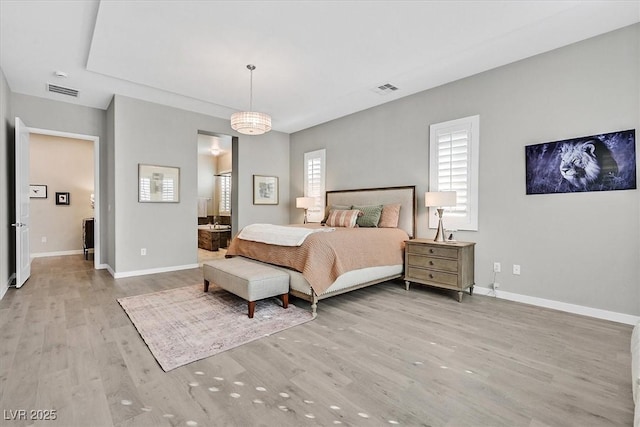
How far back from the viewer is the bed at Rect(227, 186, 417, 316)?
3.11m

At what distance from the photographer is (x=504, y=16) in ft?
8.92

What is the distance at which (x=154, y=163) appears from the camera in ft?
16.3

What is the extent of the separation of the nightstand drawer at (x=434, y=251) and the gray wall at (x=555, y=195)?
513 millimetres

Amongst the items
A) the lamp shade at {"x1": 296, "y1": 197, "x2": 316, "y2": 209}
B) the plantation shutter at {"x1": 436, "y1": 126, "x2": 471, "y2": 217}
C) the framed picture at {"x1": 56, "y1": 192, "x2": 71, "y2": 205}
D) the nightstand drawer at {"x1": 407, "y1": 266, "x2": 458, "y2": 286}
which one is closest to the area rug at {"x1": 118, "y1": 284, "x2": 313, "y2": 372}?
the nightstand drawer at {"x1": 407, "y1": 266, "x2": 458, "y2": 286}

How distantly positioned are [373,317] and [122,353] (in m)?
2.16

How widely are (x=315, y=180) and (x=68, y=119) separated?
432 cm

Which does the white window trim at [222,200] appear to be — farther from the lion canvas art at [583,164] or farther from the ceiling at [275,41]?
the lion canvas art at [583,164]

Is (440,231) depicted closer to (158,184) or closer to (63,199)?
(158,184)

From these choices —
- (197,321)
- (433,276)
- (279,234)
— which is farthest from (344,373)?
(433,276)

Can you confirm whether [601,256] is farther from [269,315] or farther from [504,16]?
[269,315]

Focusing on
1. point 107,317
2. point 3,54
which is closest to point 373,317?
point 107,317

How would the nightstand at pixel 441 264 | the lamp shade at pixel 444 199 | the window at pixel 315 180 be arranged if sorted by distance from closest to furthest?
the nightstand at pixel 441 264, the lamp shade at pixel 444 199, the window at pixel 315 180

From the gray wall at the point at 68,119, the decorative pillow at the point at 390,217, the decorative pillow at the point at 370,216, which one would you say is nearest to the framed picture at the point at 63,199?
the gray wall at the point at 68,119

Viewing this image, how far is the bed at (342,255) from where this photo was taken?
311 centimetres
